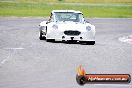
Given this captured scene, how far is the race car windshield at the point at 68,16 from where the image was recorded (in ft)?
76.9

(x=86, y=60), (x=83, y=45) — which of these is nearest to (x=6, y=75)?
(x=86, y=60)

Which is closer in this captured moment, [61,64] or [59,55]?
[61,64]


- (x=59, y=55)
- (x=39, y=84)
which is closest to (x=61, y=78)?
(x=39, y=84)

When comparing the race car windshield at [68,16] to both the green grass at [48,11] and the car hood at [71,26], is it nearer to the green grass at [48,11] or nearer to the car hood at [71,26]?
the car hood at [71,26]

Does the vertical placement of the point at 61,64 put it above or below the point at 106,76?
below

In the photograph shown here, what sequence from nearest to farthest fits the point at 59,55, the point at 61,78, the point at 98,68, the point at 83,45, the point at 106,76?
the point at 106,76
the point at 61,78
the point at 98,68
the point at 59,55
the point at 83,45

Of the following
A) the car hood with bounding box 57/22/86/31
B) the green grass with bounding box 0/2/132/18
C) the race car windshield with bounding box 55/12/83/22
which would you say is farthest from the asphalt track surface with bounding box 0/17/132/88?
the green grass with bounding box 0/2/132/18

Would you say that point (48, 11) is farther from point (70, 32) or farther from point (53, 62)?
point (53, 62)

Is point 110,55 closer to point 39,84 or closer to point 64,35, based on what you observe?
point 64,35

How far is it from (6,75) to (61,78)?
49.2 inches

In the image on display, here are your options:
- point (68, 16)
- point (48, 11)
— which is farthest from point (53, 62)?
point (48, 11)

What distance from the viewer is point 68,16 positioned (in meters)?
23.7

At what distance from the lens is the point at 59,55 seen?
1738cm

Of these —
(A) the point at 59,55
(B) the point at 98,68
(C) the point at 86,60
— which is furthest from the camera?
(A) the point at 59,55
